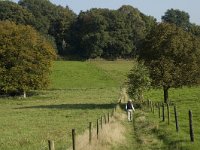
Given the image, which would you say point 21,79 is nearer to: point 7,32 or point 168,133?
point 7,32

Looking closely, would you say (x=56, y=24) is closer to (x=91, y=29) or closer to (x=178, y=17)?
(x=91, y=29)

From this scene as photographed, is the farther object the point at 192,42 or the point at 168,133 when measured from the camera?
the point at 192,42

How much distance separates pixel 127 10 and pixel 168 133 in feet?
497

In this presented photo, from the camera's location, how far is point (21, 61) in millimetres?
76750

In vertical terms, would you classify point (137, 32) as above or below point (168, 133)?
above

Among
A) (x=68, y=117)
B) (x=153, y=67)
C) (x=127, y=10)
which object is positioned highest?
(x=127, y=10)

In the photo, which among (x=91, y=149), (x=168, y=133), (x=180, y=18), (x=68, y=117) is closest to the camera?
(x=91, y=149)

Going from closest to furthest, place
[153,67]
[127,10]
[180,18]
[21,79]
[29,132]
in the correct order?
[29,132], [153,67], [21,79], [127,10], [180,18]

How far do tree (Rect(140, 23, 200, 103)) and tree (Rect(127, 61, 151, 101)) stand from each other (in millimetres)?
1396

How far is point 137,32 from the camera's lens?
153 meters

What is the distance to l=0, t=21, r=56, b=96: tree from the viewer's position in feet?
247

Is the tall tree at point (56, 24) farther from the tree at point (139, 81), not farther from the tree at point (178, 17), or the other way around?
the tree at point (139, 81)

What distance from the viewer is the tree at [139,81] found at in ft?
168

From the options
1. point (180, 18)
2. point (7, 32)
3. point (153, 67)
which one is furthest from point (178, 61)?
point (180, 18)
